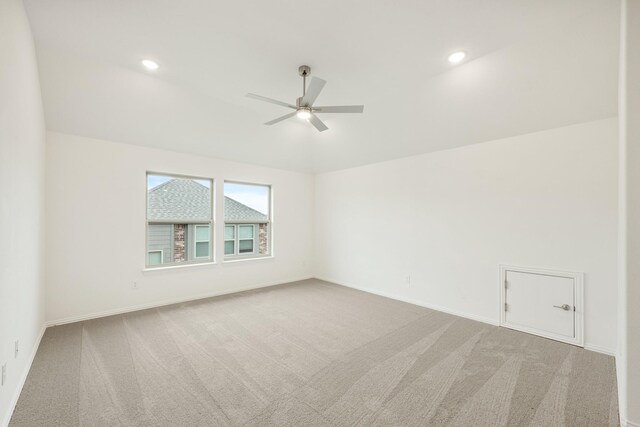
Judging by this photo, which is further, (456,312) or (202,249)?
(202,249)

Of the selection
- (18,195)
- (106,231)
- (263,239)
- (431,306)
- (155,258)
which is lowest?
(431,306)

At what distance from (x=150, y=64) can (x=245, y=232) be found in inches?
131

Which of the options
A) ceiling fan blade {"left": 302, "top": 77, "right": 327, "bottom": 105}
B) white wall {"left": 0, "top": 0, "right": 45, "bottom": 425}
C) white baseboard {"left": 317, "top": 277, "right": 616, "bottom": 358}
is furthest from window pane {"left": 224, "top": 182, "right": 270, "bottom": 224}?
ceiling fan blade {"left": 302, "top": 77, "right": 327, "bottom": 105}

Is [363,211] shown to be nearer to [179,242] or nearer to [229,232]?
[229,232]

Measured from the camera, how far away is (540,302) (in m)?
3.37

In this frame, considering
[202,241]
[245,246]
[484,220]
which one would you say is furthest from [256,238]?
[484,220]

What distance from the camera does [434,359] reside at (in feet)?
9.07

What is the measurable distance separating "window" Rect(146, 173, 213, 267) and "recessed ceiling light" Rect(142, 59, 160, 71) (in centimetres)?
189

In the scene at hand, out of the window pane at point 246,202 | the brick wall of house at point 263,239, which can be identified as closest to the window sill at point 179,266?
the window pane at point 246,202

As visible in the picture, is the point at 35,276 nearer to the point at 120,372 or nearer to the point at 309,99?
the point at 120,372

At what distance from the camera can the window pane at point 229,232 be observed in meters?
5.29

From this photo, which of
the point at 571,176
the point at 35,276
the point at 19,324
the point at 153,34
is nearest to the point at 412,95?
the point at 571,176

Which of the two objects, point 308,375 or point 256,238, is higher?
point 256,238

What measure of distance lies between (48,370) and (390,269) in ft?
14.9
